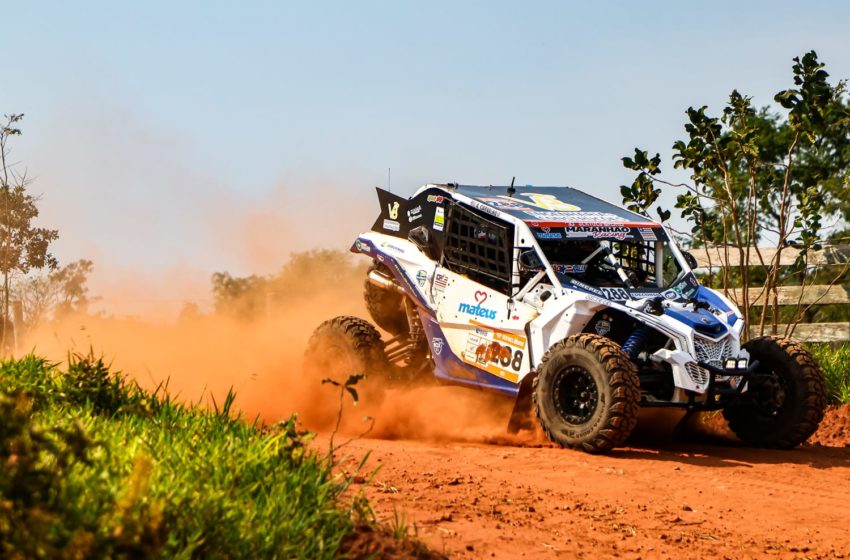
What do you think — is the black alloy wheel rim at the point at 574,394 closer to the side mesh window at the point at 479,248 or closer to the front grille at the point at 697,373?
the front grille at the point at 697,373

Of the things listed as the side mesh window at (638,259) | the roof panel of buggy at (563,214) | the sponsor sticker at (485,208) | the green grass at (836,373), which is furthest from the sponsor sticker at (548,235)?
the green grass at (836,373)

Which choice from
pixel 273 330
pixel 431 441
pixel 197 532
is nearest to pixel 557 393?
pixel 431 441

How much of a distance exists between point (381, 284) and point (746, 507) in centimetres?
509

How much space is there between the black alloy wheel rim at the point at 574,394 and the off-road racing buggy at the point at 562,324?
12 mm

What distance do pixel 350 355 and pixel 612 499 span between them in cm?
452

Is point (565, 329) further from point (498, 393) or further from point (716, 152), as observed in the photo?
point (716, 152)

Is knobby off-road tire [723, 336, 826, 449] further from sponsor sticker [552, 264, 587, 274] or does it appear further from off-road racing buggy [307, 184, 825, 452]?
sponsor sticker [552, 264, 587, 274]

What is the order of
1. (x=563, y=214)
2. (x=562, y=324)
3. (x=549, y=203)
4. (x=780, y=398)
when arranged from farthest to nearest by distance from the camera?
(x=549, y=203) < (x=563, y=214) < (x=780, y=398) < (x=562, y=324)

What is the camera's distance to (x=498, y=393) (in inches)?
423

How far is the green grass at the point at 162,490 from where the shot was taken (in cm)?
388

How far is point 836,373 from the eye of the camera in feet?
43.9

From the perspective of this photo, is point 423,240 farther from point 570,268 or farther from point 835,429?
point 835,429

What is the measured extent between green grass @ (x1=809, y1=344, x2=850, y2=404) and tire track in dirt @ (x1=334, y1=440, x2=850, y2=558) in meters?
2.92

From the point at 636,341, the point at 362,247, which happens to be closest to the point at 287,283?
the point at 362,247
